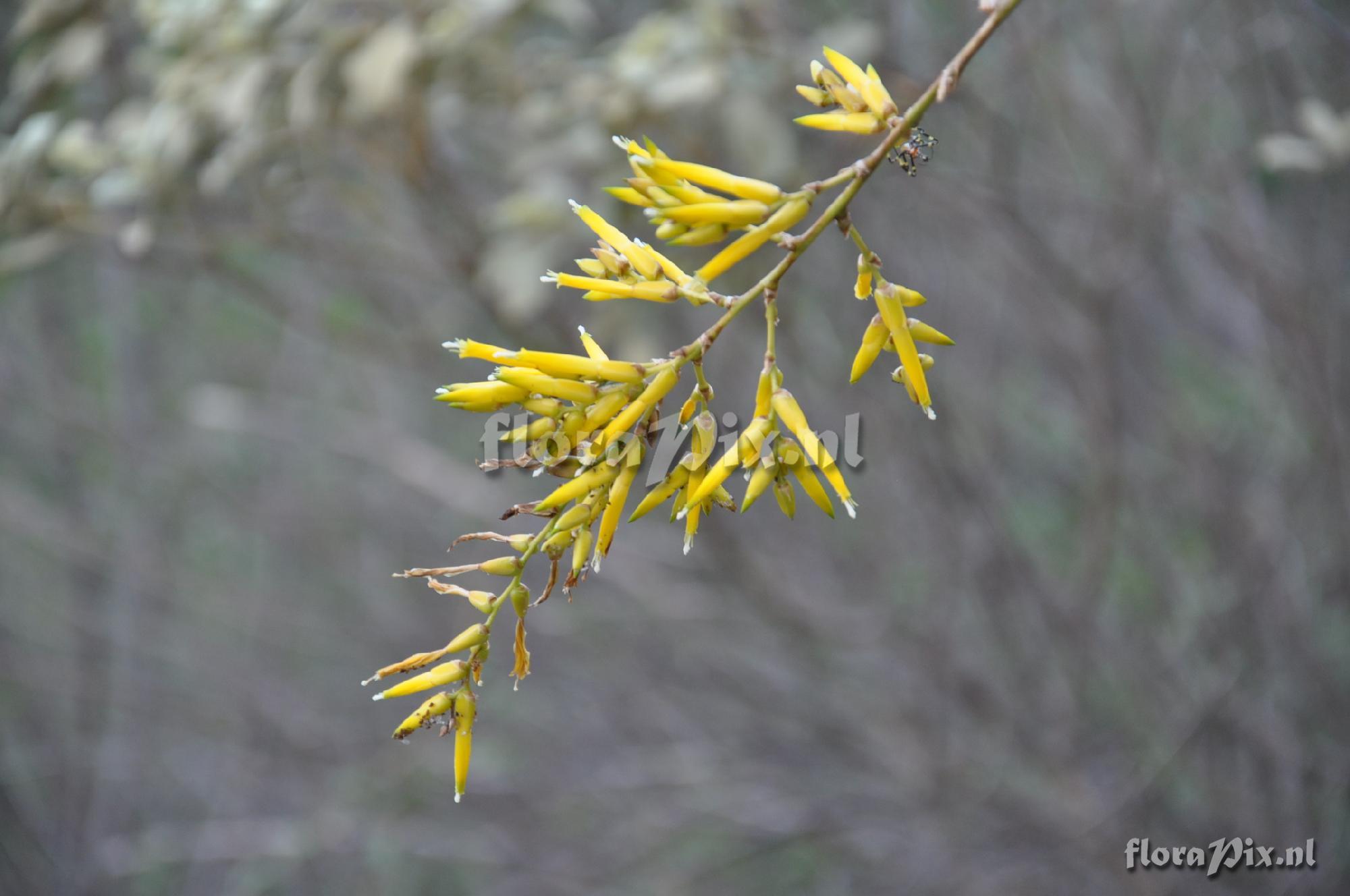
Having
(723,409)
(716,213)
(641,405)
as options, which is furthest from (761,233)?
(723,409)

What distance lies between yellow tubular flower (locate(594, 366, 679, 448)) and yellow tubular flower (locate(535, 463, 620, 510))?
0.06 feet

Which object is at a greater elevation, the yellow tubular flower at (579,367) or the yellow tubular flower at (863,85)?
the yellow tubular flower at (863,85)

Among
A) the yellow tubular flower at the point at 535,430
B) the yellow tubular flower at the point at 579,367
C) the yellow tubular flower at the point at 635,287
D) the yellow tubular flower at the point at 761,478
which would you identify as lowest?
the yellow tubular flower at the point at 761,478

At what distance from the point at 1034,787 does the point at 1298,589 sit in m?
0.86

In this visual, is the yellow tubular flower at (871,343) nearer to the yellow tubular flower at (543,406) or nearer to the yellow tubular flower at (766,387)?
the yellow tubular flower at (766,387)

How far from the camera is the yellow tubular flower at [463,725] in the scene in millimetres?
693

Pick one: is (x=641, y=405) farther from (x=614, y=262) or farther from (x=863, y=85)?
(x=863, y=85)

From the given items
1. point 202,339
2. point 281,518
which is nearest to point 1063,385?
point 281,518

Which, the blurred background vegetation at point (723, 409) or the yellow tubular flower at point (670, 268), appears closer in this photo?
the yellow tubular flower at point (670, 268)

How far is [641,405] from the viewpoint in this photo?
2.14ft

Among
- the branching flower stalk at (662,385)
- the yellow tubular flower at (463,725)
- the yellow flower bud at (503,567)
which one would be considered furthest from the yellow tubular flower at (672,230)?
the yellow tubular flower at (463,725)

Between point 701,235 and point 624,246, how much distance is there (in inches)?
2.9

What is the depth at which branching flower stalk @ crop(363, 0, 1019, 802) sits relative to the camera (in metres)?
0.64

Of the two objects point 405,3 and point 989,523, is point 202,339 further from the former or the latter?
point 989,523
